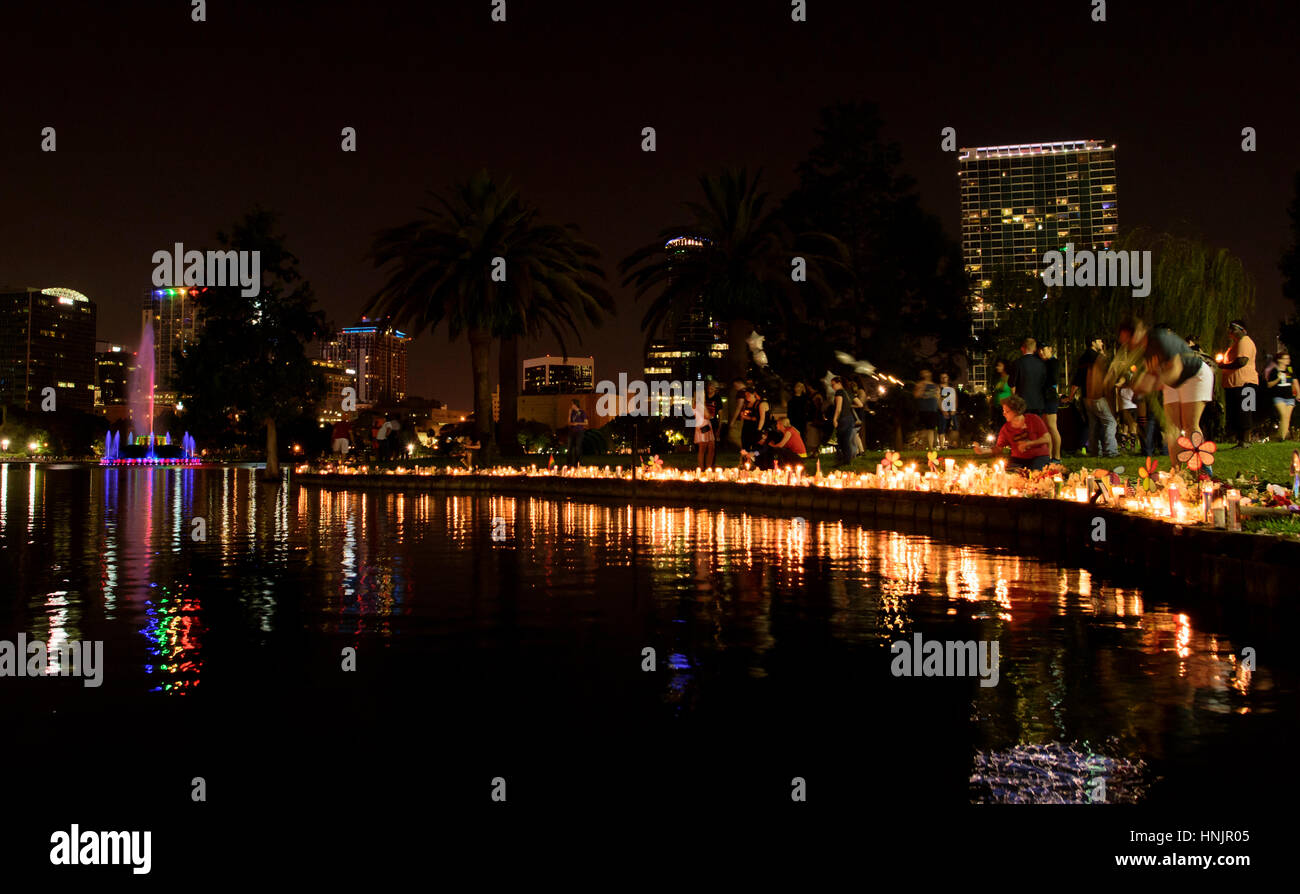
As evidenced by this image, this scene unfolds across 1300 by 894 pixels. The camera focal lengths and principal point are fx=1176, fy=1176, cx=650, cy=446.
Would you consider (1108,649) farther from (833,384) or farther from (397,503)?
(397,503)

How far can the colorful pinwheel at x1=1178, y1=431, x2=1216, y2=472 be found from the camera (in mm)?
10984

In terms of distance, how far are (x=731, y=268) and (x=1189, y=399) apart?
22.1 metres

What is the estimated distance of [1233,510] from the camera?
9.03 m

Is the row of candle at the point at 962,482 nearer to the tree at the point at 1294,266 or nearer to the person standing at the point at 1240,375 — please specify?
the person standing at the point at 1240,375

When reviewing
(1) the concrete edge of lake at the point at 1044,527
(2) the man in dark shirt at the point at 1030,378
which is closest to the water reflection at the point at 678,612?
(1) the concrete edge of lake at the point at 1044,527

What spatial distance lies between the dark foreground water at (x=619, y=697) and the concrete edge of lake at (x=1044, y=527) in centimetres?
45

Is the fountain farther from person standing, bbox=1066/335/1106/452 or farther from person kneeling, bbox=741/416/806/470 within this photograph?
person standing, bbox=1066/335/1106/452

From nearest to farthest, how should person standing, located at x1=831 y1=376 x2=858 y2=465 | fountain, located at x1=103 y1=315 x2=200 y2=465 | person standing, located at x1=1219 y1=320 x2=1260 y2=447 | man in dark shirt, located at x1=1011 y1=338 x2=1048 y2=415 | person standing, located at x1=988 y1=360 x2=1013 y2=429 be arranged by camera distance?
man in dark shirt, located at x1=1011 y1=338 x2=1048 y2=415, person standing, located at x1=1219 y1=320 x2=1260 y2=447, person standing, located at x1=988 y1=360 x2=1013 y2=429, person standing, located at x1=831 y1=376 x2=858 y2=465, fountain, located at x1=103 y1=315 x2=200 y2=465

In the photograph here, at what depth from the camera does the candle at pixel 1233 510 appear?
29.4 ft

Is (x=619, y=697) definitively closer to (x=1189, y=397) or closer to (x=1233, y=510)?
(x=1233, y=510)

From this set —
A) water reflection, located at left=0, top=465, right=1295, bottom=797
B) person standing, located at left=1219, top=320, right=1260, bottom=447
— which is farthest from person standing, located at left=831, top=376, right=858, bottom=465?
person standing, located at left=1219, top=320, right=1260, bottom=447

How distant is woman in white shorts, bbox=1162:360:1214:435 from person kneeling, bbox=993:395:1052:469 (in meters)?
1.61

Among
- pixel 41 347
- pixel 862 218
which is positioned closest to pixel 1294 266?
pixel 862 218

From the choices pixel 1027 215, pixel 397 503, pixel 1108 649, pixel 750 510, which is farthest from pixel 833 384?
pixel 1027 215
